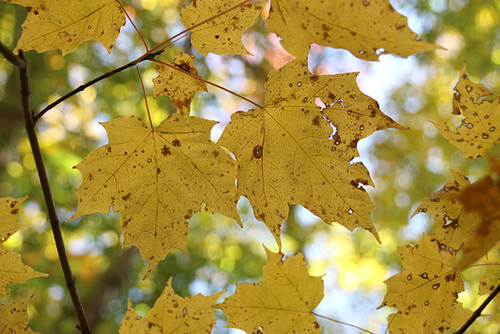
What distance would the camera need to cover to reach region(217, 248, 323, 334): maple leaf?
88cm

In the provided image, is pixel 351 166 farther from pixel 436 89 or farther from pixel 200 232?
pixel 436 89

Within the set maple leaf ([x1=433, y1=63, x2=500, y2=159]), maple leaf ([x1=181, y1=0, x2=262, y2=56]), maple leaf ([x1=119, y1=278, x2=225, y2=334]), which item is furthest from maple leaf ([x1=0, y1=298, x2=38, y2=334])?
maple leaf ([x1=433, y1=63, x2=500, y2=159])

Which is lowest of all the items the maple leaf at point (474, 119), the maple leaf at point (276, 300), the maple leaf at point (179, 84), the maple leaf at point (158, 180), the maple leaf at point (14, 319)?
the maple leaf at point (14, 319)

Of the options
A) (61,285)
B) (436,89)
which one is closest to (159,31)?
(61,285)

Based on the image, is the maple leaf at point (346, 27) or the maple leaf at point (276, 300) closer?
the maple leaf at point (346, 27)

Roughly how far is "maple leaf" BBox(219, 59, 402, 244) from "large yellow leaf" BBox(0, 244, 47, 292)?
1.58 feet

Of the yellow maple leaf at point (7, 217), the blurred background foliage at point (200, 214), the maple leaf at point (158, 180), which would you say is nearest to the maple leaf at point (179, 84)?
the maple leaf at point (158, 180)

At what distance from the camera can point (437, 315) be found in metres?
0.83

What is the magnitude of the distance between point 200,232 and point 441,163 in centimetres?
303

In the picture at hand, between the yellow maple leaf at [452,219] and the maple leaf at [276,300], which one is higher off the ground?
the yellow maple leaf at [452,219]

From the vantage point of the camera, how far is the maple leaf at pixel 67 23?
0.78 meters

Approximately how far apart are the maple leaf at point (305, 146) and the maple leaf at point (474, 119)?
0.65 feet

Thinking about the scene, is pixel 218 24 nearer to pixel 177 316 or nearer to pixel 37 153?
pixel 37 153

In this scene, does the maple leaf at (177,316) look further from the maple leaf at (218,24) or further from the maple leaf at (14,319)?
the maple leaf at (218,24)
